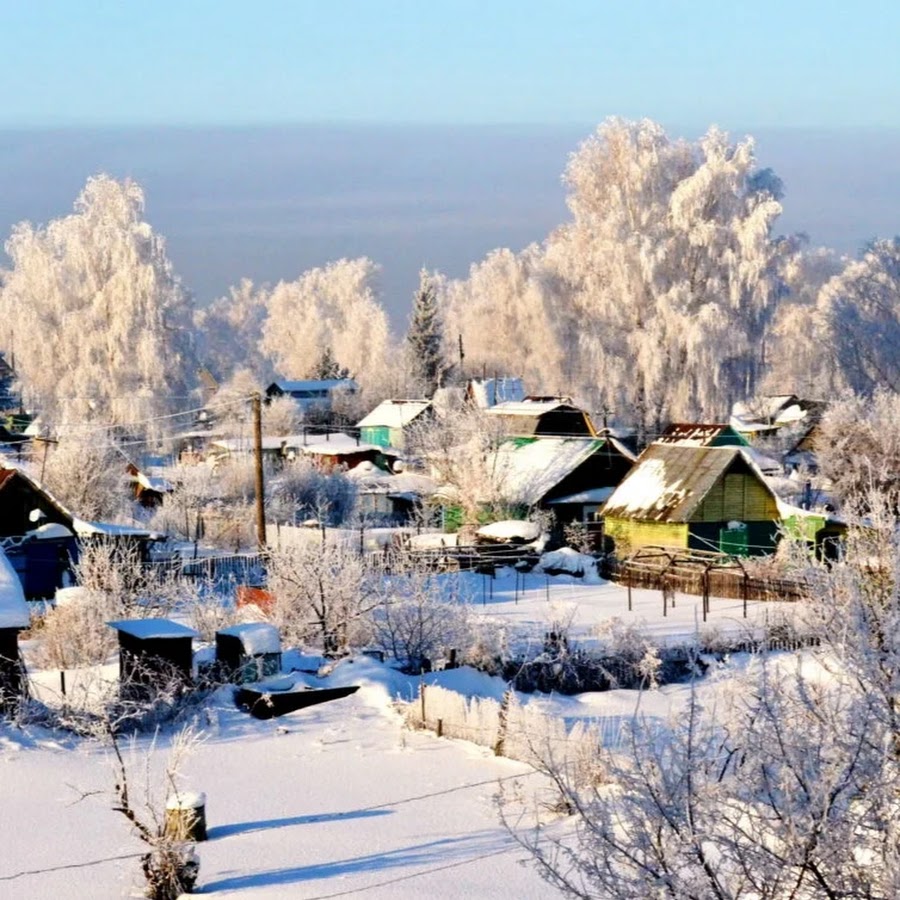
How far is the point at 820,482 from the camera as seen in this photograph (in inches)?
1373

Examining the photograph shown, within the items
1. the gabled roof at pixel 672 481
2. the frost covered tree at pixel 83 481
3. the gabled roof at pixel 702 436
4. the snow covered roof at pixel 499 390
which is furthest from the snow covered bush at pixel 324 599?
the snow covered roof at pixel 499 390

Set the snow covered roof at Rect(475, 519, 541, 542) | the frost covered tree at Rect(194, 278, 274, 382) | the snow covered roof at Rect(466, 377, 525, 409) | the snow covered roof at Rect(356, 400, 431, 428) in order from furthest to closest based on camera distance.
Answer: the frost covered tree at Rect(194, 278, 274, 382), the snow covered roof at Rect(466, 377, 525, 409), the snow covered roof at Rect(356, 400, 431, 428), the snow covered roof at Rect(475, 519, 541, 542)

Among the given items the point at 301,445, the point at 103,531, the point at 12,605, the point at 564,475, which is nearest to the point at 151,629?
the point at 12,605

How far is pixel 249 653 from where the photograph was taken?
17.0m

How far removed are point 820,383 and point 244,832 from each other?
4654cm

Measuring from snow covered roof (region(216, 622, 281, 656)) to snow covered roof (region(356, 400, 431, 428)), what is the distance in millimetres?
29239

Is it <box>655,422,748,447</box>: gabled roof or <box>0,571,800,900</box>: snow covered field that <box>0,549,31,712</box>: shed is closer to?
<box>0,571,800,900</box>: snow covered field

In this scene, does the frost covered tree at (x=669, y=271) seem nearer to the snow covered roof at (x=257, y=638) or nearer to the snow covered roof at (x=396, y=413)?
the snow covered roof at (x=396, y=413)

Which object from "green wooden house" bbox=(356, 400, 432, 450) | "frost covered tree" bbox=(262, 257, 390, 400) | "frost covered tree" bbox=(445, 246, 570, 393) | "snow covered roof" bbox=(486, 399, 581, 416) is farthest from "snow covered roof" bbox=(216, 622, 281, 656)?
"frost covered tree" bbox=(262, 257, 390, 400)

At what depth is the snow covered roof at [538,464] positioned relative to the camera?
33031 mm

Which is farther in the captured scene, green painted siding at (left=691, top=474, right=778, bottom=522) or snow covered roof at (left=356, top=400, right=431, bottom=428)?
snow covered roof at (left=356, top=400, right=431, bottom=428)

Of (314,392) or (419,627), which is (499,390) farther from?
(419,627)

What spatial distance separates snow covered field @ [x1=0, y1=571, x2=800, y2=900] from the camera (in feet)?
35.0

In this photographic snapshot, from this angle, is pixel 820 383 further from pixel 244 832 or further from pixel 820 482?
pixel 244 832
